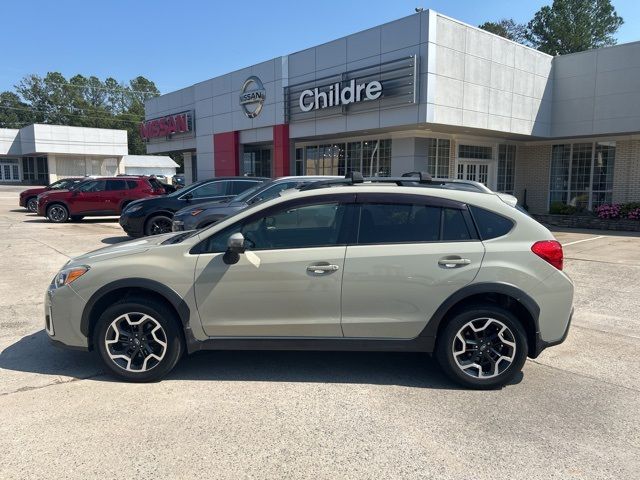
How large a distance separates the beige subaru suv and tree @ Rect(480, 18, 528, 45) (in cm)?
5321

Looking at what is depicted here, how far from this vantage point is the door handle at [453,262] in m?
4.05

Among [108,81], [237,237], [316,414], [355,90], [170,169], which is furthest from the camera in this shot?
[108,81]

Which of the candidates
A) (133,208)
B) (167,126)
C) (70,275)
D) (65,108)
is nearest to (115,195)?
(133,208)

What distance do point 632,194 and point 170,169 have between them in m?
67.4

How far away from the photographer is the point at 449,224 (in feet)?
13.8

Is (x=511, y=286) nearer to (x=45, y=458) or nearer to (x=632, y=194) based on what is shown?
(x=45, y=458)

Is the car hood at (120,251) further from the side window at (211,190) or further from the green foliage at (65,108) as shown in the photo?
the green foliage at (65,108)

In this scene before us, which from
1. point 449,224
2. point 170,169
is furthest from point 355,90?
point 170,169

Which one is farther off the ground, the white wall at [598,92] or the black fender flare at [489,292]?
the white wall at [598,92]

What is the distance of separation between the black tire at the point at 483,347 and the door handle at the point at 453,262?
0.38 m

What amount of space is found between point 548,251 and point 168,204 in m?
10.1

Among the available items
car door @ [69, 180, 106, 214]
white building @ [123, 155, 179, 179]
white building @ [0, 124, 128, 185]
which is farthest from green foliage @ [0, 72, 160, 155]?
car door @ [69, 180, 106, 214]

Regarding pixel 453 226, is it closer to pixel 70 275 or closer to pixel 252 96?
pixel 70 275

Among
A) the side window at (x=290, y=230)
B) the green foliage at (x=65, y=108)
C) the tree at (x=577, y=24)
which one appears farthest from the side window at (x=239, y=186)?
the green foliage at (x=65, y=108)
